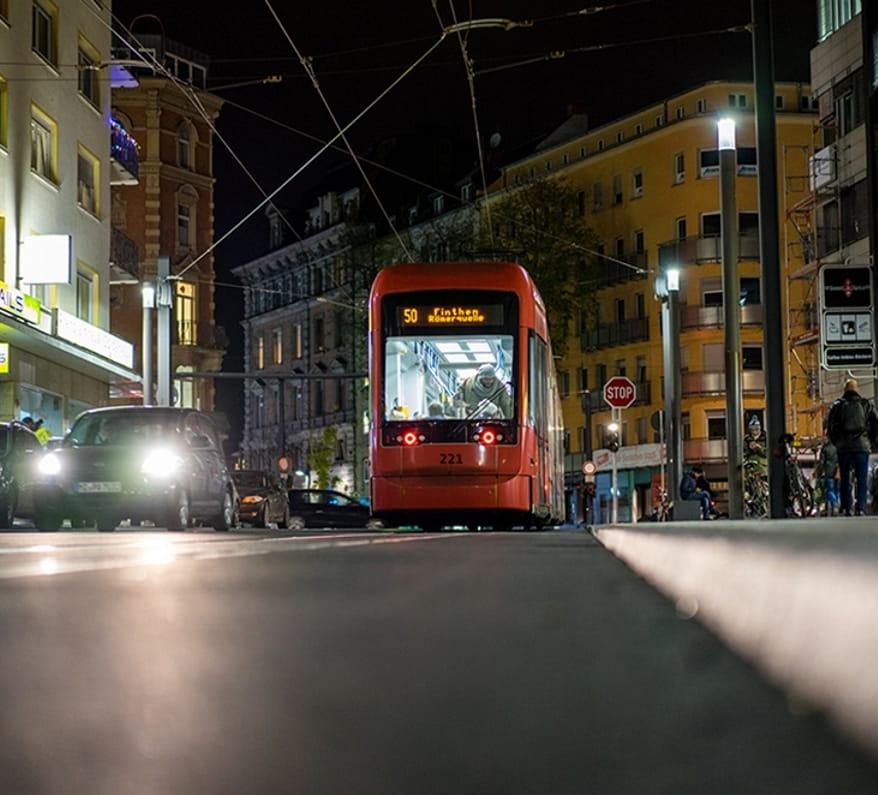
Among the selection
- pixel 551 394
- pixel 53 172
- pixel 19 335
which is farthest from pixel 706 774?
pixel 53 172

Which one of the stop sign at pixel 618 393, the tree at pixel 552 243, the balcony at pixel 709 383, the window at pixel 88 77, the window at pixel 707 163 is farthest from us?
the window at pixel 707 163

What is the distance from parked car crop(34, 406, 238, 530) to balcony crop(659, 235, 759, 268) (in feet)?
181

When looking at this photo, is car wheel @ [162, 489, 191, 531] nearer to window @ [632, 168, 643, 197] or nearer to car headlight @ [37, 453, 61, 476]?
car headlight @ [37, 453, 61, 476]

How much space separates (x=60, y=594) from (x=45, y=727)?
1.42 m

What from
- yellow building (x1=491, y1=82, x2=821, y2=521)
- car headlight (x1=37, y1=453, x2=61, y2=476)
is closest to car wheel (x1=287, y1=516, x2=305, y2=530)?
car headlight (x1=37, y1=453, x2=61, y2=476)

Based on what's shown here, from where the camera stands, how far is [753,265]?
7806cm

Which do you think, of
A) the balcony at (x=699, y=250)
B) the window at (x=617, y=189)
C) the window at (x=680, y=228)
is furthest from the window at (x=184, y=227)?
the window at (x=680, y=228)

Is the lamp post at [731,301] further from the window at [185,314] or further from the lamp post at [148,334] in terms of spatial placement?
the window at [185,314]

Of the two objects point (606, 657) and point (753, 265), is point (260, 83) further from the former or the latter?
point (753, 265)

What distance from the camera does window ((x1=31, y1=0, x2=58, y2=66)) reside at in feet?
130

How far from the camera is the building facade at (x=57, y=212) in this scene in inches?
1465

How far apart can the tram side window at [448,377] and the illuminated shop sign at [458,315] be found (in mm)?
177

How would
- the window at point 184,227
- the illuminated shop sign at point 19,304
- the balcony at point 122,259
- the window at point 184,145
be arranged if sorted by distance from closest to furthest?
the illuminated shop sign at point 19,304
the balcony at point 122,259
the window at point 184,227
the window at point 184,145

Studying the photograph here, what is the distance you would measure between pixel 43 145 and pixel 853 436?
78.5 feet
